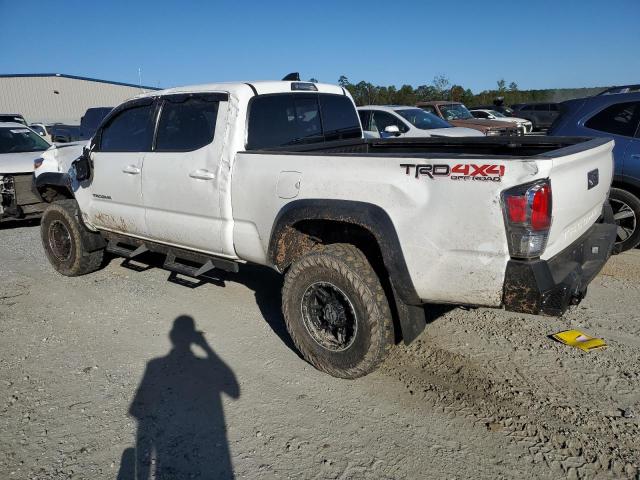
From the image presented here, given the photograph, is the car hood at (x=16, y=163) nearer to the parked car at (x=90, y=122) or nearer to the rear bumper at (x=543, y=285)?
the rear bumper at (x=543, y=285)

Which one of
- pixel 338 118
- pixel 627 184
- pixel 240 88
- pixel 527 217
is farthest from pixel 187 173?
pixel 627 184

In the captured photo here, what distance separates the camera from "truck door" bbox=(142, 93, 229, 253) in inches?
152

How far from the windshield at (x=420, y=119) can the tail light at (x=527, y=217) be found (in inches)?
378

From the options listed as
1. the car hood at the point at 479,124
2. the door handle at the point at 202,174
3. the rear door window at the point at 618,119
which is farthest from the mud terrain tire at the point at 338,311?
the car hood at the point at 479,124

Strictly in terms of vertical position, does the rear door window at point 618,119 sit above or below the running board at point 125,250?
above

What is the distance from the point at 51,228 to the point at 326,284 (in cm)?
401

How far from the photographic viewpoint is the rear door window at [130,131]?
450cm

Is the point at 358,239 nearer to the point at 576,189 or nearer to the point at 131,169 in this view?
the point at 576,189

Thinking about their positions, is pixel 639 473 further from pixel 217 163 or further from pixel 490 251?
pixel 217 163

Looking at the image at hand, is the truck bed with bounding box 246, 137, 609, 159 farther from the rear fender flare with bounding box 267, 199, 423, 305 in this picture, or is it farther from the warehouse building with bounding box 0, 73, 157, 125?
the warehouse building with bounding box 0, 73, 157, 125

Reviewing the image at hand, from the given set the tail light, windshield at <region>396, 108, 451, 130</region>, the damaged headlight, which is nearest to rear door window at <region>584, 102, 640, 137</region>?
the tail light

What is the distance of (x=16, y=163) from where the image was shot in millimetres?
7609

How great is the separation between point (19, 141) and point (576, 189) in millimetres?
9173

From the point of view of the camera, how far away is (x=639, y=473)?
2.42m
